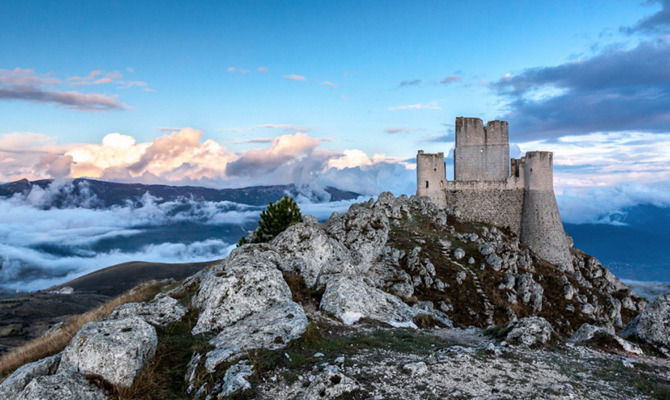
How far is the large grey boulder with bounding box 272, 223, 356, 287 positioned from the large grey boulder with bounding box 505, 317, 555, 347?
330 inches

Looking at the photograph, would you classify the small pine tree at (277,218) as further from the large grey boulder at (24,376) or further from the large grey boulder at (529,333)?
the large grey boulder at (24,376)

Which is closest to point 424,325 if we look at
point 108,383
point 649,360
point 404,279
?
point 649,360

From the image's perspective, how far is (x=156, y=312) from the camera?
13906mm

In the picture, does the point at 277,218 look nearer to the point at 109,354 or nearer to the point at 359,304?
the point at 359,304

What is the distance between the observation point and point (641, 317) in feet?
50.4

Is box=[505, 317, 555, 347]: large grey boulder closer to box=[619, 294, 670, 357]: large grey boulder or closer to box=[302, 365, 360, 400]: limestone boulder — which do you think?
box=[619, 294, 670, 357]: large grey boulder

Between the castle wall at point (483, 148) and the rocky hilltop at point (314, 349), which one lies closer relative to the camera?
the rocky hilltop at point (314, 349)

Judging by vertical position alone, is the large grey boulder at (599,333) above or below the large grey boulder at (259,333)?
below

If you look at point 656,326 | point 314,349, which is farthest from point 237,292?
point 656,326

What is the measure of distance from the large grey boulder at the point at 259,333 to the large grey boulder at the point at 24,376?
3758mm

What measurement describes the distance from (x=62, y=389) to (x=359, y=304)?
960cm

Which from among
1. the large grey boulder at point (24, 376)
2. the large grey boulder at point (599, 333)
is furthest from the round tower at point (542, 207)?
the large grey boulder at point (24, 376)

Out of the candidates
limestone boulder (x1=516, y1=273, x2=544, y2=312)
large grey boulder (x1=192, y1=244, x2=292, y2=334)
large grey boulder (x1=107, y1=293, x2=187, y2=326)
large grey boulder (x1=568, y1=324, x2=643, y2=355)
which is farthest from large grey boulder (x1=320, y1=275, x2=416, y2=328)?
limestone boulder (x1=516, y1=273, x2=544, y2=312)

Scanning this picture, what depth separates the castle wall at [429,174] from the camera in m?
52.3
